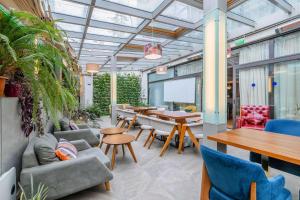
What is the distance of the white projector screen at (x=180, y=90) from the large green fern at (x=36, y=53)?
19.5 feet

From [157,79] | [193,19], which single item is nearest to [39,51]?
[193,19]

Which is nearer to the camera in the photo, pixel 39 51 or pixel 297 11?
pixel 39 51

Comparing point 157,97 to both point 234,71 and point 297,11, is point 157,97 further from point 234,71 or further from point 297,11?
point 297,11

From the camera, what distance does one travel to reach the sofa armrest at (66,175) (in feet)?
5.30

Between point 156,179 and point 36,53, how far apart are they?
2.03 metres

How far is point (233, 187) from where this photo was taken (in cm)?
113

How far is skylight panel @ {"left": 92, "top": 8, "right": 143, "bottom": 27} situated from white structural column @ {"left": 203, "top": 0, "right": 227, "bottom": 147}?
2.30 m

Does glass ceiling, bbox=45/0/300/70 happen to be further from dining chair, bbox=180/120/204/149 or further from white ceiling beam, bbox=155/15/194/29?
dining chair, bbox=180/120/204/149

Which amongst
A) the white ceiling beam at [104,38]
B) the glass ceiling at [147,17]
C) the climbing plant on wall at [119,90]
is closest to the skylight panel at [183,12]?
the glass ceiling at [147,17]

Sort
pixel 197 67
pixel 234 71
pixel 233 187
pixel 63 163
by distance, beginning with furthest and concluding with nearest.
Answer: pixel 197 67, pixel 234 71, pixel 63 163, pixel 233 187

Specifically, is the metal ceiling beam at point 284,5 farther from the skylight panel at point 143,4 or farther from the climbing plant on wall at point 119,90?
the climbing plant on wall at point 119,90

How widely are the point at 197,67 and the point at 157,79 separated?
324cm

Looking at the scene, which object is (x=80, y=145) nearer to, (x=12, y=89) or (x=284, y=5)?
(x=12, y=89)

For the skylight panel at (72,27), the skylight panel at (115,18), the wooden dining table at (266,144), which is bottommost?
the wooden dining table at (266,144)
